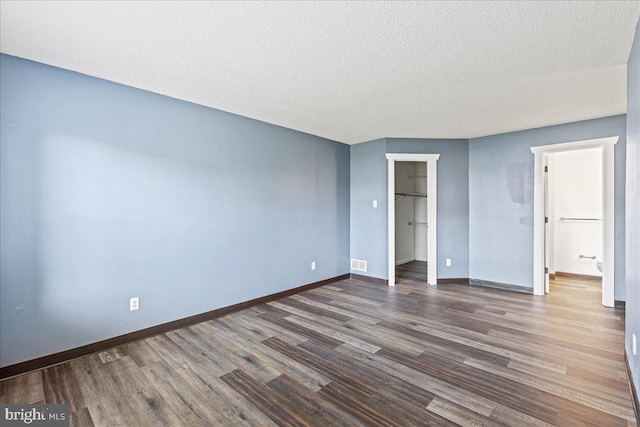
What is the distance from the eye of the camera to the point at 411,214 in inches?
269

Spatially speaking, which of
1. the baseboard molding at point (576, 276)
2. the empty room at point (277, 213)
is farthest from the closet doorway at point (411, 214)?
the baseboard molding at point (576, 276)

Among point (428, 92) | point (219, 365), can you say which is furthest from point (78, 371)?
point (428, 92)

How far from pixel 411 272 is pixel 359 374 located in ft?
12.2

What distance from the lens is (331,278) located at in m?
4.82

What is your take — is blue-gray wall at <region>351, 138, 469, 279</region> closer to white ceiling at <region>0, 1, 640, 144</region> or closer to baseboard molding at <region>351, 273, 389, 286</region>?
baseboard molding at <region>351, 273, 389, 286</region>

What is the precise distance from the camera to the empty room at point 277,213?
179cm

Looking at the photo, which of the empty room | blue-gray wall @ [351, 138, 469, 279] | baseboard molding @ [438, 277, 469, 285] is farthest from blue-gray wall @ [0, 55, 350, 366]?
baseboard molding @ [438, 277, 469, 285]

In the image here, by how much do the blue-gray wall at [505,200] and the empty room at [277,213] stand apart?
0.04 m

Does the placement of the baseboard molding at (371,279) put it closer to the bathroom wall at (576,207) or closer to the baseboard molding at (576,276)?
the bathroom wall at (576,207)

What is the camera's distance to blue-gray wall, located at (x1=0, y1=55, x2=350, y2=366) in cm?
218

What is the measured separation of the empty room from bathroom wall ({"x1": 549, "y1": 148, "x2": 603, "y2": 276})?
41.2 inches

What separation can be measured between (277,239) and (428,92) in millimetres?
2503

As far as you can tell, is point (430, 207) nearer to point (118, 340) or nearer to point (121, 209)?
point (121, 209)

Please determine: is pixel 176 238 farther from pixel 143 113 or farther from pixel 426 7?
pixel 426 7
